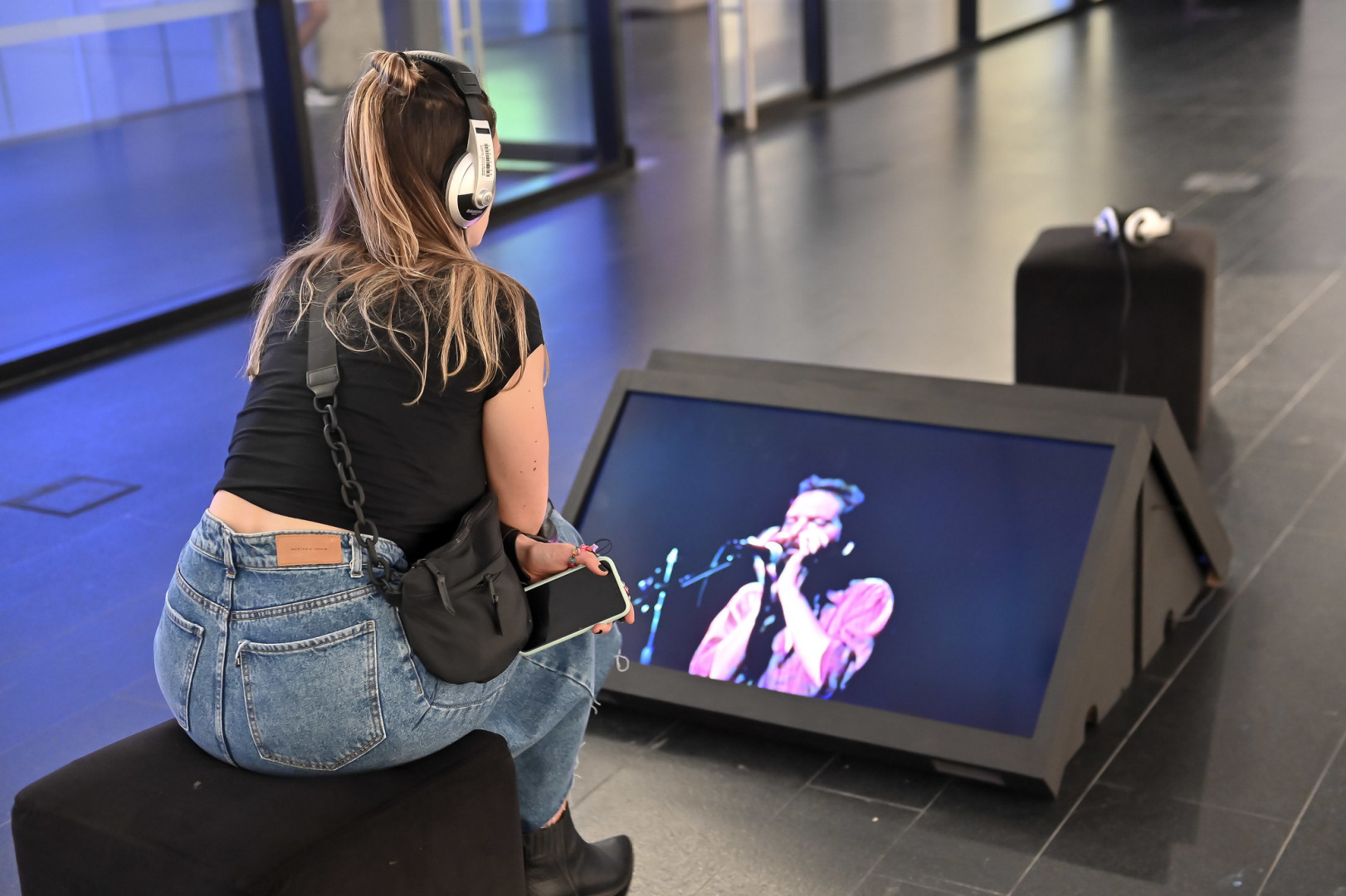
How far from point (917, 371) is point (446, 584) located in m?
3.90

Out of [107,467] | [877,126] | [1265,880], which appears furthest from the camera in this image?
[877,126]

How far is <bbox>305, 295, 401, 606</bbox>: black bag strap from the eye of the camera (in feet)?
6.52

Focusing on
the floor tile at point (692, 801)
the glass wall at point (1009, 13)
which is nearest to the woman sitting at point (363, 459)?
the floor tile at point (692, 801)

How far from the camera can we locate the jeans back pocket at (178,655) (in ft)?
6.62

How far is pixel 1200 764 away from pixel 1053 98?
364 inches

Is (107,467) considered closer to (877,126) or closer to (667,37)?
(877,126)

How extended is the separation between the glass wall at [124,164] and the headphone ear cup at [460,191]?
15.6 ft

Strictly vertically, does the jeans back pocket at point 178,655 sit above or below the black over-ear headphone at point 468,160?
below

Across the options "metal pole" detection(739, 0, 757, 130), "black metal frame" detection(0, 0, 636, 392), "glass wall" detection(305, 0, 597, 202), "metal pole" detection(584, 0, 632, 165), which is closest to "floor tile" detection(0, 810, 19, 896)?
"black metal frame" detection(0, 0, 636, 392)

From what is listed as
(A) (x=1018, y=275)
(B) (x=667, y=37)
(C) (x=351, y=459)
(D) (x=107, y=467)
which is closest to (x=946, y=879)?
(C) (x=351, y=459)

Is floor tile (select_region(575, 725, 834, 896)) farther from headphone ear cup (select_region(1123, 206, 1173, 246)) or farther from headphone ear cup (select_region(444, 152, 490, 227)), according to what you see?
headphone ear cup (select_region(1123, 206, 1173, 246))

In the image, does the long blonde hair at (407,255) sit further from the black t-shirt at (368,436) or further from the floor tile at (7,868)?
the floor tile at (7,868)

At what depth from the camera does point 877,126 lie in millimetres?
10680

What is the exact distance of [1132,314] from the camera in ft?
15.3
